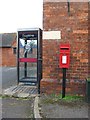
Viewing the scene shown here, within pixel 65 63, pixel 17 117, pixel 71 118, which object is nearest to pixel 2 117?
pixel 17 117

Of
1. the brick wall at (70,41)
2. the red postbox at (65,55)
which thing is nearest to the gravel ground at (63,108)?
the brick wall at (70,41)

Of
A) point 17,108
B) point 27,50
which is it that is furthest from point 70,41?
point 27,50

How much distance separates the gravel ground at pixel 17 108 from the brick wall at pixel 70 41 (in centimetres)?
98

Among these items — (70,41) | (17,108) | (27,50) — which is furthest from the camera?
(27,50)

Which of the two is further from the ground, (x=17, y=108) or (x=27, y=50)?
(x=27, y=50)

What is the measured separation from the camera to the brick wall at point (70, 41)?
915 centimetres

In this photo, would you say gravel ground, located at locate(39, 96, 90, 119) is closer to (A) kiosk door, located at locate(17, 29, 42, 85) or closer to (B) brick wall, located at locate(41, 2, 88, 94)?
(B) brick wall, located at locate(41, 2, 88, 94)

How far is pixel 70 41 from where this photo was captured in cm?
924

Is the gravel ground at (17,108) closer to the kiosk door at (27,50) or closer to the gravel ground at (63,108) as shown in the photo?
the gravel ground at (63,108)

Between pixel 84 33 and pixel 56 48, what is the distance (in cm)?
102

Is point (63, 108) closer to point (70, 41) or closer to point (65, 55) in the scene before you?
point (65, 55)

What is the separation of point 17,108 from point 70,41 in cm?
283

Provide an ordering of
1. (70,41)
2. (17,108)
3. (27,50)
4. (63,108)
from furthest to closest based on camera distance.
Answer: (27,50) < (70,41) < (17,108) < (63,108)

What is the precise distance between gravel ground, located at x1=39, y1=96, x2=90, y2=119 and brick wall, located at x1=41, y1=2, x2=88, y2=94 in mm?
858
